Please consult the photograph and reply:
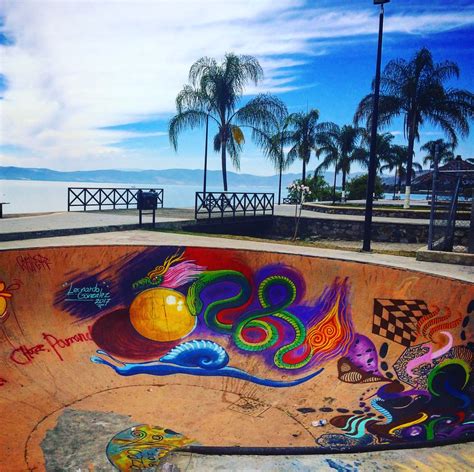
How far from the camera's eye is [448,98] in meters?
27.2

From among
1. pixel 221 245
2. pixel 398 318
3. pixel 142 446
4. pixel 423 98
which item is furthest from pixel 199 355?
pixel 423 98

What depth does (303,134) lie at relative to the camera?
3488 cm

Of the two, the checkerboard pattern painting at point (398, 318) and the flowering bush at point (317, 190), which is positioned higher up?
the flowering bush at point (317, 190)

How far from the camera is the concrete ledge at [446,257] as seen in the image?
9.07 m

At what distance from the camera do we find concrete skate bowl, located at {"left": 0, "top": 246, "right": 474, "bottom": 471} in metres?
Result: 5.02

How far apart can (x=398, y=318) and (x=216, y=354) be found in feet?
10.4

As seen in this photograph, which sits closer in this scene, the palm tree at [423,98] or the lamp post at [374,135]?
the lamp post at [374,135]

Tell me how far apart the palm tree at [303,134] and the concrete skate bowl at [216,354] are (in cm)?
2808

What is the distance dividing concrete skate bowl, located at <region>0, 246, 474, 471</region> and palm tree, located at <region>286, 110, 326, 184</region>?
28.1 metres

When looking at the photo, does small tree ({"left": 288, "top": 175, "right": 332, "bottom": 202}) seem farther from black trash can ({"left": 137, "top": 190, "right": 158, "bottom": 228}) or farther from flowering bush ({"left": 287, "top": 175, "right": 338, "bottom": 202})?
black trash can ({"left": 137, "top": 190, "right": 158, "bottom": 228})

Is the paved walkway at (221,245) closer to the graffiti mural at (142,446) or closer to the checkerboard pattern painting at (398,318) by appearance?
Result: the checkerboard pattern painting at (398,318)

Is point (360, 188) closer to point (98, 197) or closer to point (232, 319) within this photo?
point (98, 197)

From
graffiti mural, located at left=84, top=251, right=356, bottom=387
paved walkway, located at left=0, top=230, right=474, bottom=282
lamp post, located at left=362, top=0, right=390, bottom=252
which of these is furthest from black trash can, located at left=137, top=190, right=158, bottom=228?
lamp post, located at left=362, top=0, right=390, bottom=252

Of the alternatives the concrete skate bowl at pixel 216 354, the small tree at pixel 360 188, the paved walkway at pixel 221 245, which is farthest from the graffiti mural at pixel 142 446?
the small tree at pixel 360 188
